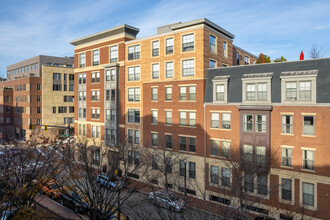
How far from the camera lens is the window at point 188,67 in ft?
99.8

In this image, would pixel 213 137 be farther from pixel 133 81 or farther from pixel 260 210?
pixel 133 81

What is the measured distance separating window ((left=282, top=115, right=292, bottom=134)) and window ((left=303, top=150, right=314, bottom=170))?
2.41m

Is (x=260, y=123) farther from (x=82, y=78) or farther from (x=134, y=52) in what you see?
(x=82, y=78)

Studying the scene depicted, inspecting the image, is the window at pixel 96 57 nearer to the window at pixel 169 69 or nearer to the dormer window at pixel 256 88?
the window at pixel 169 69

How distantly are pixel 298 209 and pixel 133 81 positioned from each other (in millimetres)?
25721

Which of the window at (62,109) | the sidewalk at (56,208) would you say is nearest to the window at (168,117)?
the sidewalk at (56,208)

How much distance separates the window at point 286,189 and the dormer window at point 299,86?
799 cm

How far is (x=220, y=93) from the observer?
91.6 feet

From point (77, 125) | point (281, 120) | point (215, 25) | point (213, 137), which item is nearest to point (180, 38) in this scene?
point (215, 25)

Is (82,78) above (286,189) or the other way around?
above

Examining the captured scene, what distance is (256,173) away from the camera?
23359mm

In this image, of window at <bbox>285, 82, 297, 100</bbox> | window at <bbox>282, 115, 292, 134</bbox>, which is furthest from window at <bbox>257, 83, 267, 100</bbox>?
window at <bbox>282, 115, 292, 134</bbox>

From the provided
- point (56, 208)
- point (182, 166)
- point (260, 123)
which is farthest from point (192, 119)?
point (56, 208)

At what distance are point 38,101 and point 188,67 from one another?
48.4 m
